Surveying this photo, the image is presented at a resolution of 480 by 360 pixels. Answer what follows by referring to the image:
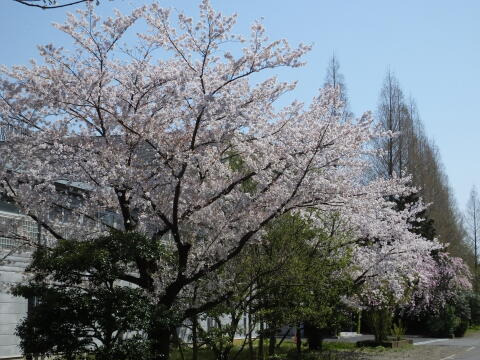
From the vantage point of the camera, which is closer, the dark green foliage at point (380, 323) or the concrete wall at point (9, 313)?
the concrete wall at point (9, 313)

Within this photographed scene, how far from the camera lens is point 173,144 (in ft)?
36.8

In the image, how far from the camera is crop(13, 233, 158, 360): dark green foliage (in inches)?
367

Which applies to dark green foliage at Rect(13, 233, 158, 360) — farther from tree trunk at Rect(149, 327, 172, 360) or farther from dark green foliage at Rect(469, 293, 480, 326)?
dark green foliage at Rect(469, 293, 480, 326)

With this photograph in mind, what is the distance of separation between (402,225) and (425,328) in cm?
1867

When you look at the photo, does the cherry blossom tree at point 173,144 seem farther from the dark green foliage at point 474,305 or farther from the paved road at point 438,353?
the dark green foliage at point 474,305

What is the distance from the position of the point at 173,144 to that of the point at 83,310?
3.29 m

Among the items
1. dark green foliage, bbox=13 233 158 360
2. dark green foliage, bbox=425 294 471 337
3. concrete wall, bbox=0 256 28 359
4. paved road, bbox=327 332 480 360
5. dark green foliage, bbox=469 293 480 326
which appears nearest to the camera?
dark green foliage, bbox=13 233 158 360

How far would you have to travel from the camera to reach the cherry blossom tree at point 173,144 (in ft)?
35.9

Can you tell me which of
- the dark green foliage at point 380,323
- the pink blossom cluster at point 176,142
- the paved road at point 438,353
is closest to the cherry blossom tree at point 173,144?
the pink blossom cluster at point 176,142

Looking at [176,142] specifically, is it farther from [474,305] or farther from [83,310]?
[474,305]

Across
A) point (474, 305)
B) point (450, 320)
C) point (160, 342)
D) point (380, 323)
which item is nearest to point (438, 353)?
point (380, 323)

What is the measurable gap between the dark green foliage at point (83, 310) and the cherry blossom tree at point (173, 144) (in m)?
1.27

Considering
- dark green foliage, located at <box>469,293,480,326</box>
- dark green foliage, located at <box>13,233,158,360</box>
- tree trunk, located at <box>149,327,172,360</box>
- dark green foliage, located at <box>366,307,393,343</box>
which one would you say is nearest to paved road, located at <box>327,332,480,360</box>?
dark green foliage, located at <box>366,307,393,343</box>

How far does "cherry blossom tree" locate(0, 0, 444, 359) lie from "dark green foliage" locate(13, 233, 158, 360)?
1.27 metres
